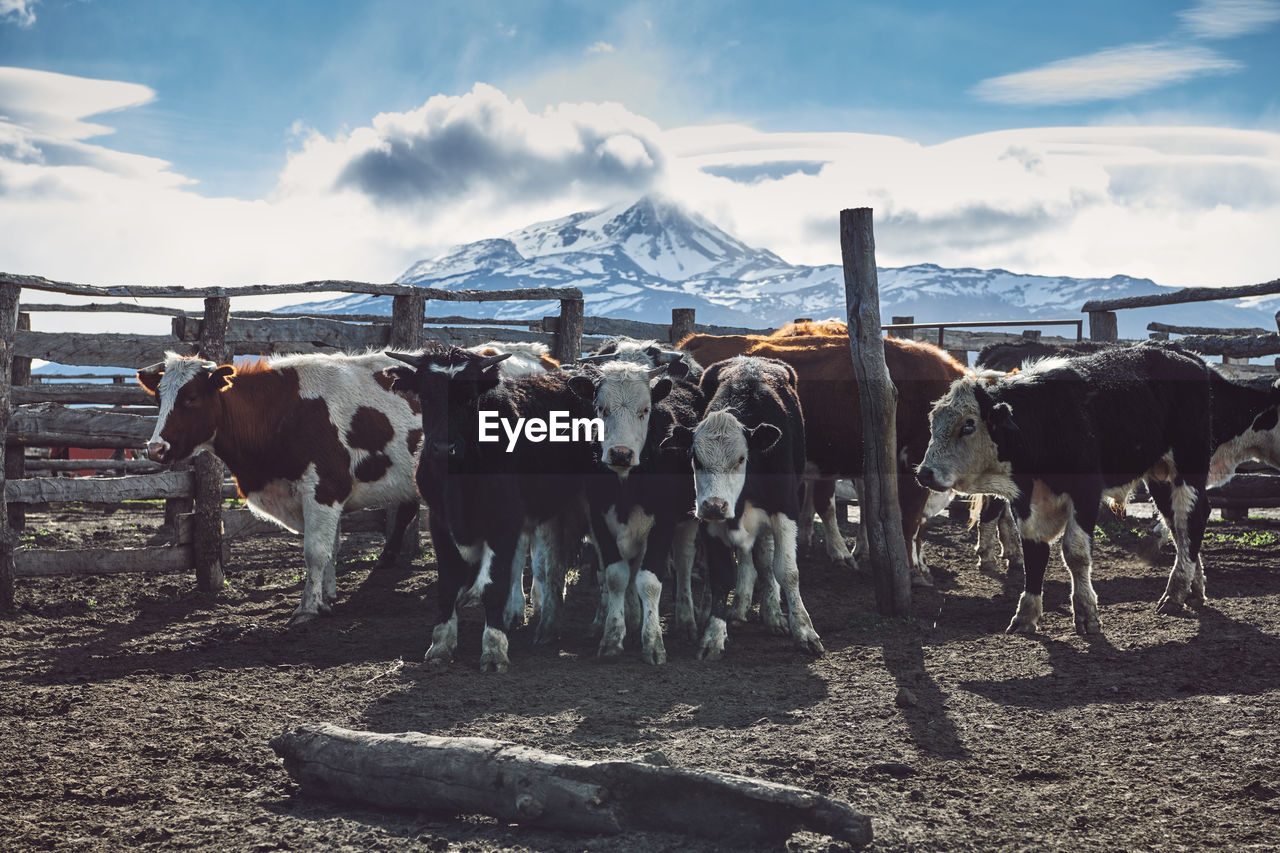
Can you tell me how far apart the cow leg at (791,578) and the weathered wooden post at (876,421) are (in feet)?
3.82

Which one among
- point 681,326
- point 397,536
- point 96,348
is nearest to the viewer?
point 96,348

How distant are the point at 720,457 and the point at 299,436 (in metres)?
4.02

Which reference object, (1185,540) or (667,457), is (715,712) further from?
(1185,540)

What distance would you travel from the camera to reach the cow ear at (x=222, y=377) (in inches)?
335

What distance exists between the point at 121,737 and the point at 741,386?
14.3 feet

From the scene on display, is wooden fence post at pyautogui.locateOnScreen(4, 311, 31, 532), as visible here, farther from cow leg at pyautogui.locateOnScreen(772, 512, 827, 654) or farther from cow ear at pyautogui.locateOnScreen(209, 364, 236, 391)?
cow leg at pyautogui.locateOnScreen(772, 512, 827, 654)

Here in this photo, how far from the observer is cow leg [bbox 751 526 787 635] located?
7246 millimetres

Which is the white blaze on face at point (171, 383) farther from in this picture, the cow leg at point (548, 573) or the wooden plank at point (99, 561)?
the cow leg at point (548, 573)

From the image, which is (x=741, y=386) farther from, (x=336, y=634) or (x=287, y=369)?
(x=287, y=369)

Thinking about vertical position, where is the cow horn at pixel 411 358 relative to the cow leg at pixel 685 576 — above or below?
above

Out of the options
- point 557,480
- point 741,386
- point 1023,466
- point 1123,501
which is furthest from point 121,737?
point 1123,501

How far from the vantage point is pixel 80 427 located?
9.85 m

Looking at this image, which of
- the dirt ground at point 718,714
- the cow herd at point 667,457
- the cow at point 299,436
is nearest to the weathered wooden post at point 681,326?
the cow herd at point 667,457

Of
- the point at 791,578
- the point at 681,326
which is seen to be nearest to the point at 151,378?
the point at 791,578
